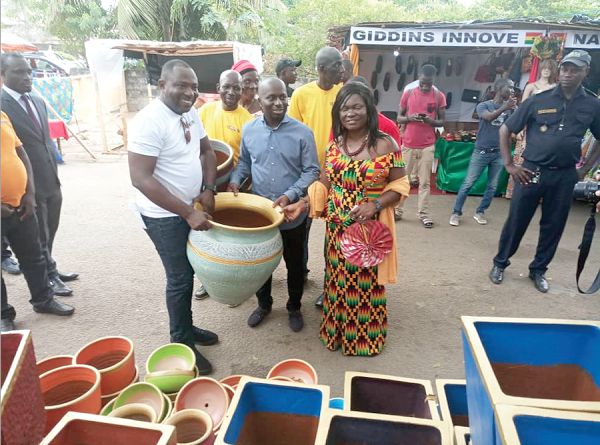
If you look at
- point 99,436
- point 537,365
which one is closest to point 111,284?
point 99,436

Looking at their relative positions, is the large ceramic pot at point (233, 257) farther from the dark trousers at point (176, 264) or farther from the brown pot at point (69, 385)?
the brown pot at point (69, 385)

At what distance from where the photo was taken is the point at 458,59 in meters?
7.68

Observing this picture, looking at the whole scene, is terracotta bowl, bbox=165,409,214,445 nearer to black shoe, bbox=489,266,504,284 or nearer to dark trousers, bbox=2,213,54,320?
dark trousers, bbox=2,213,54,320

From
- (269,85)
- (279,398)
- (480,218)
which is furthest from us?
(480,218)

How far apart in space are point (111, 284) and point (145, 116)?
2182 millimetres

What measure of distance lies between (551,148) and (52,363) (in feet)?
11.8

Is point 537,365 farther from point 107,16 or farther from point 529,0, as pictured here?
point 529,0

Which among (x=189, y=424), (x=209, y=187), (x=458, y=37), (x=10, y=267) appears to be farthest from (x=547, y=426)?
(x=458, y=37)

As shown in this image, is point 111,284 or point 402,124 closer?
point 111,284

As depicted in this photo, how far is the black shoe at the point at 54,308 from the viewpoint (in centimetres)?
325

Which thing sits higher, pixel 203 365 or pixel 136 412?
pixel 136 412

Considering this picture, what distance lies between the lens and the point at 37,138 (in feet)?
10.7

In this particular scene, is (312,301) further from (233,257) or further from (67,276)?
(67,276)

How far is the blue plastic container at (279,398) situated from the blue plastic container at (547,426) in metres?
0.64
